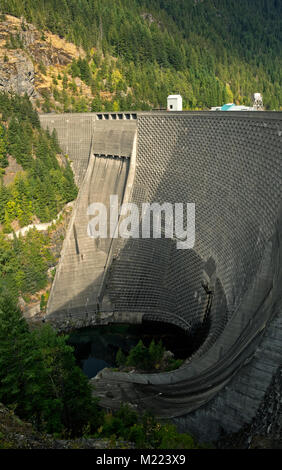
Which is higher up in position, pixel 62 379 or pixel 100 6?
pixel 100 6

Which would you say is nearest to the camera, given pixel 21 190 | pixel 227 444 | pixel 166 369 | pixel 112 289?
pixel 227 444

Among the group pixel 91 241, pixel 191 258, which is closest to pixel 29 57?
pixel 91 241

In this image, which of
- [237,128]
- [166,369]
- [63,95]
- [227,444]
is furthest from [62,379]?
[63,95]

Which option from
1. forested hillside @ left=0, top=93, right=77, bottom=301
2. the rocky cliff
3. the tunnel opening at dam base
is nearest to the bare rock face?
the rocky cliff

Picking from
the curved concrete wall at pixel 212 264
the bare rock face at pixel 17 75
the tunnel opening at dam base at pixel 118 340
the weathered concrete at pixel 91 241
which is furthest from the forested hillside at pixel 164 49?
the tunnel opening at dam base at pixel 118 340

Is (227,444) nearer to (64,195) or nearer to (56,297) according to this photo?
(56,297)

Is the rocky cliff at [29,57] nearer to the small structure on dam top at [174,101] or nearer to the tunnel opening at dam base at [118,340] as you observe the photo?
the small structure on dam top at [174,101]

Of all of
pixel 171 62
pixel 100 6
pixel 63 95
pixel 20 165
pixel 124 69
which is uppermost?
pixel 100 6
